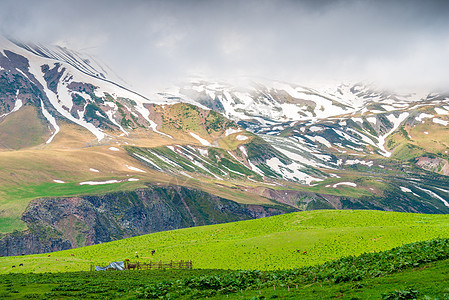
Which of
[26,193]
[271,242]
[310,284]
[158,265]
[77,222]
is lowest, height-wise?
[77,222]

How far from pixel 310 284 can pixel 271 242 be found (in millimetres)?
29483

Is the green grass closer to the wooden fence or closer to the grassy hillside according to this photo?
the grassy hillside

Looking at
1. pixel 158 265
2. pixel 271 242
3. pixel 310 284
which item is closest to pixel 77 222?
pixel 158 265

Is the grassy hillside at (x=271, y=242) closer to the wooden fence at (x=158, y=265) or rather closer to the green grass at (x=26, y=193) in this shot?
the wooden fence at (x=158, y=265)

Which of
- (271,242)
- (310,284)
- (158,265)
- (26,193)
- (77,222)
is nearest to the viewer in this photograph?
(310,284)

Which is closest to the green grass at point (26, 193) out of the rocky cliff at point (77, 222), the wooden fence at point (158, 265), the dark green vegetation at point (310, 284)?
the rocky cliff at point (77, 222)

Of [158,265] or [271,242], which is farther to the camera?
[271,242]

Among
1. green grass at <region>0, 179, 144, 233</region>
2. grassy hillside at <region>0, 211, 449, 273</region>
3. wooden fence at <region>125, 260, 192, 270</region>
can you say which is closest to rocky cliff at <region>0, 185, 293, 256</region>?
green grass at <region>0, 179, 144, 233</region>

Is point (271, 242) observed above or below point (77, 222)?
above

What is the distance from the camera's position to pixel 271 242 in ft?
197

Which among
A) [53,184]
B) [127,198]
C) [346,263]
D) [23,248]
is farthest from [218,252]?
[53,184]

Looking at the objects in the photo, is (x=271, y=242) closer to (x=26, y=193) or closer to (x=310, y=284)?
(x=310, y=284)

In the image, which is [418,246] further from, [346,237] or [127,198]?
[127,198]

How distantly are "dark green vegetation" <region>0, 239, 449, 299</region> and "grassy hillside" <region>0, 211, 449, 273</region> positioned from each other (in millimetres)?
14787
